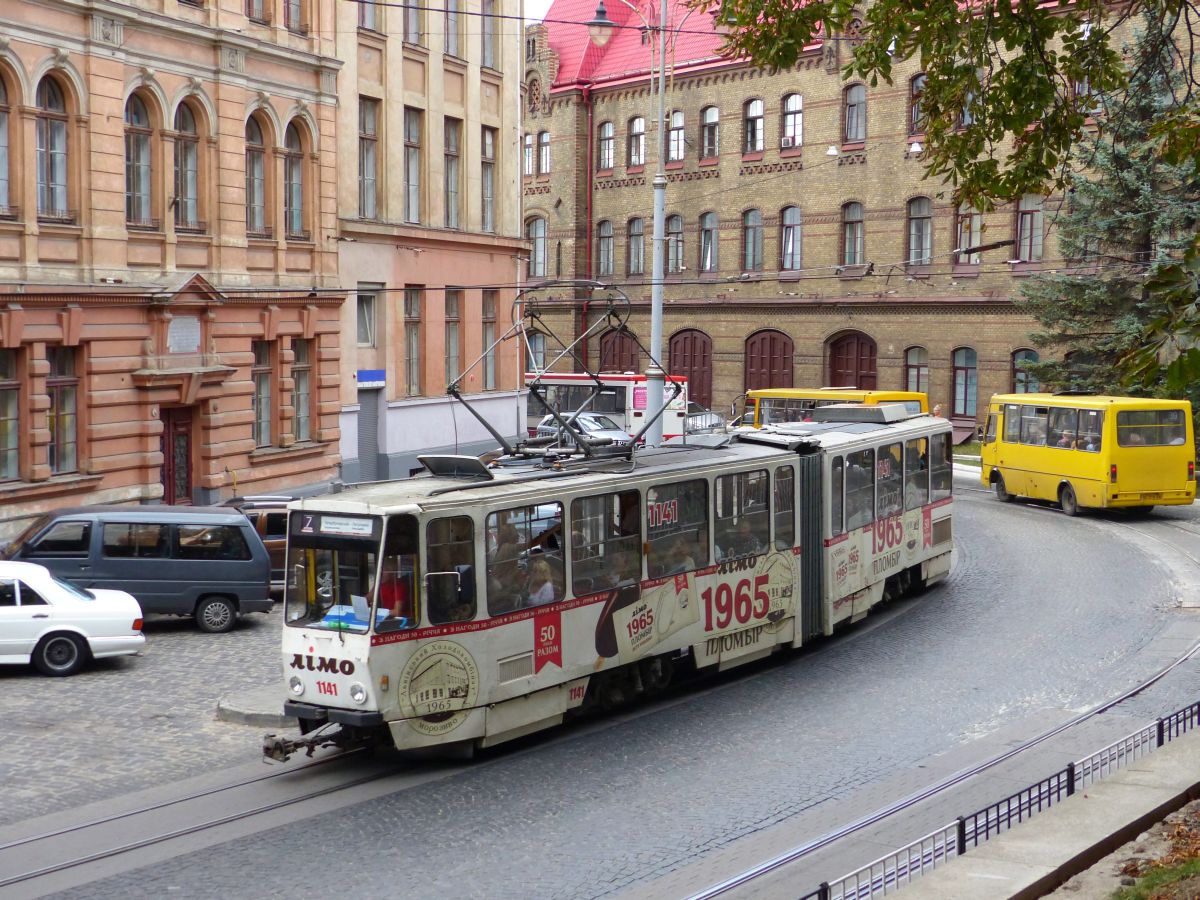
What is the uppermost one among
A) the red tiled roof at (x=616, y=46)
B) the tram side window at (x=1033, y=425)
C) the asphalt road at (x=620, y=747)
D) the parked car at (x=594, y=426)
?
the red tiled roof at (x=616, y=46)

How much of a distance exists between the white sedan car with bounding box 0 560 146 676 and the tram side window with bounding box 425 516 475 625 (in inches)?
238

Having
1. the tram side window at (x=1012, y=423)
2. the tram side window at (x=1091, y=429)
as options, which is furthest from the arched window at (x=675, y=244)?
the tram side window at (x=1091, y=429)

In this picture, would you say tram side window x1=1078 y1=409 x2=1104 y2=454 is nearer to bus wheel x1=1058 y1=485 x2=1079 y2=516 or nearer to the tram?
bus wheel x1=1058 y1=485 x2=1079 y2=516

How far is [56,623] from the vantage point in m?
16.8

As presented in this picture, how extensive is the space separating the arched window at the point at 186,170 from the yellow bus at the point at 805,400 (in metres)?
16.4

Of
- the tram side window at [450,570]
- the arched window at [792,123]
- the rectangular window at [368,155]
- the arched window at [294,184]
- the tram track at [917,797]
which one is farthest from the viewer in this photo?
the arched window at [792,123]

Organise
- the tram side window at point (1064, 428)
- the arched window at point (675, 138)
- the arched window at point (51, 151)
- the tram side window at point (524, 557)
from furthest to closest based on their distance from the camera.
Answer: the arched window at point (675, 138)
the tram side window at point (1064, 428)
the arched window at point (51, 151)
the tram side window at point (524, 557)

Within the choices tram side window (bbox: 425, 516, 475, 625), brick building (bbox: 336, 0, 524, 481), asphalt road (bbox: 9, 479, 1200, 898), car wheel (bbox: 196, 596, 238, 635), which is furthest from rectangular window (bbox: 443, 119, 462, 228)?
tram side window (bbox: 425, 516, 475, 625)

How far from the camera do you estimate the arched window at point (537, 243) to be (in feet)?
194

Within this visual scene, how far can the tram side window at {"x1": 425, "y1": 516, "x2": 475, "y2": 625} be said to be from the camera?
1282cm

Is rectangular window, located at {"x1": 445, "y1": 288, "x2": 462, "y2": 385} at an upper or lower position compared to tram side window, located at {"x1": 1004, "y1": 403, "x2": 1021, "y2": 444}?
upper

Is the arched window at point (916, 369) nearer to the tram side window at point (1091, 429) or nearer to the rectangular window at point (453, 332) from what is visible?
the tram side window at point (1091, 429)

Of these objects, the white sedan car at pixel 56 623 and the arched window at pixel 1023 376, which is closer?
the white sedan car at pixel 56 623

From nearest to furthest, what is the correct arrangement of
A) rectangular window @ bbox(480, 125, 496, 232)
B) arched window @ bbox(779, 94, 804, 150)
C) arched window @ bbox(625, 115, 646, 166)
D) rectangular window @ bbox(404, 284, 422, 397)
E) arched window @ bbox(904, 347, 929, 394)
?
rectangular window @ bbox(404, 284, 422, 397) → rectangular window @ bbox(480, 125, 496, 232) → arched window @ bbox(904, 347, 929, 394) → arched window @ bbox(779, 94, 804, 150) → arched window @ bbox(625, 115, 646, 166)
